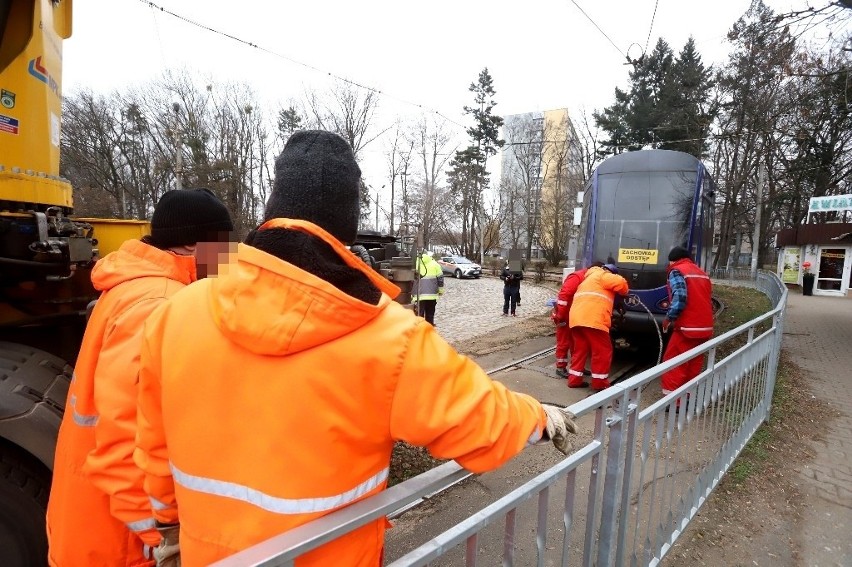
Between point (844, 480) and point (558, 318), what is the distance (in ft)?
11.6

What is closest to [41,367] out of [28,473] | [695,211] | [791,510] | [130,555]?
[28,473]

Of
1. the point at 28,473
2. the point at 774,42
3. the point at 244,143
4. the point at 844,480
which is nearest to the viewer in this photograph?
the point at 28,473

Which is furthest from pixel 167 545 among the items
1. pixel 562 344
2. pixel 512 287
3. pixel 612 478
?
pixel 512 287

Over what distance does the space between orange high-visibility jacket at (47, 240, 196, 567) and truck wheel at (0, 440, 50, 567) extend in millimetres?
536

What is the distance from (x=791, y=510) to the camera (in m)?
3.61

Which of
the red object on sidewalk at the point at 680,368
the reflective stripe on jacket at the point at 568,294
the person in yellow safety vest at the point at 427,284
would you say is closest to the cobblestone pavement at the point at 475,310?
the person in yellow safety vest at the point at 427,284

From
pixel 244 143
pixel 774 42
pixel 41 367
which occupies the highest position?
pixel 244 143

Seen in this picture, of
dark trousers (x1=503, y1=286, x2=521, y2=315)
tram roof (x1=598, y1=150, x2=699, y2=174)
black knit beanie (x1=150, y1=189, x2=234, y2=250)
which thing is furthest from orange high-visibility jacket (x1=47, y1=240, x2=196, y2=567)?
dark trousers (x1=503, y1=286, x2=521, y2=315)

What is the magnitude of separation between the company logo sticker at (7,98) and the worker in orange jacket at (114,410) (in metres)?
1.07

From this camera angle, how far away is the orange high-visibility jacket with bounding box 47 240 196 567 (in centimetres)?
155

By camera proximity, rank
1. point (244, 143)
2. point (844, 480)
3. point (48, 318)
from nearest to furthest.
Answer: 1. point (48, 318)
2. point (844, 480)
3. point (244, 143)

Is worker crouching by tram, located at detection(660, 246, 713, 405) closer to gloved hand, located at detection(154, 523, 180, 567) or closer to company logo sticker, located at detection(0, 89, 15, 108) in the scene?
gloved hand, located at detection(154, 523, 180, 567)

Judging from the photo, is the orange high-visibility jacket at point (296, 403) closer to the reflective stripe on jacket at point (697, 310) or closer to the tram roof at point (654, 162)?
the reflective stripe on jacket at point (697, 310)

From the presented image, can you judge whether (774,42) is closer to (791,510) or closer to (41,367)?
(791,510)
